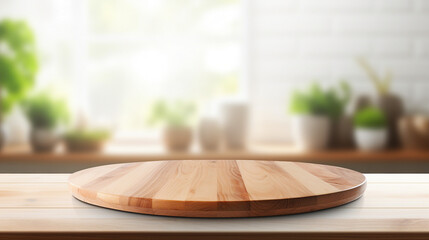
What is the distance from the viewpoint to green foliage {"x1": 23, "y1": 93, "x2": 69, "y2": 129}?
2406mm

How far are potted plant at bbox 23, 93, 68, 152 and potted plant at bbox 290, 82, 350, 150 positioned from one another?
3.53 ft

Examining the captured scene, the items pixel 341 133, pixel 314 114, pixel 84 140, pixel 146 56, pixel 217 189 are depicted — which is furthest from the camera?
pixel 146 56

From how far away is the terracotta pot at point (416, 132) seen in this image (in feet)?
7.98

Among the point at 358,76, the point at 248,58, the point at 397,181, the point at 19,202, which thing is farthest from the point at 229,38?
the point at 19,202

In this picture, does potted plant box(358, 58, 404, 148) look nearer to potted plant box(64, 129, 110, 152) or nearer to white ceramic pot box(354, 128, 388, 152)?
white ceramic pot box(354, 128, 388, 152)

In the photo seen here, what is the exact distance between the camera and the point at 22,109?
8.05 feet

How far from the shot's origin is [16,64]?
8.18ft

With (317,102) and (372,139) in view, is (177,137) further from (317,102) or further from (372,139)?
(372,139)

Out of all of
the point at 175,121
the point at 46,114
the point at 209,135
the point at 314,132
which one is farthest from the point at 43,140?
the point at 314,132

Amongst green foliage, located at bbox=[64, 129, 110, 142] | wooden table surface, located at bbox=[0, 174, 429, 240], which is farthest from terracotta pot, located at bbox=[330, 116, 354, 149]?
wooden table surface, located at bbox=[0, 174, 429, 240]

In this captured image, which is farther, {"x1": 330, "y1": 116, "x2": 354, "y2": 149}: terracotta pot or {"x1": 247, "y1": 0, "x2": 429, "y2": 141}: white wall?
{"x1": 247, "y1": 0, "x2": 429, "y2": 141}: white wall

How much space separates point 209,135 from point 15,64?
0.97 metres

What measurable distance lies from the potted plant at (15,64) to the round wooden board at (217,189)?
156 centimetres

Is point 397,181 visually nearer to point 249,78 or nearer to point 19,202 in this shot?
point 19,202
